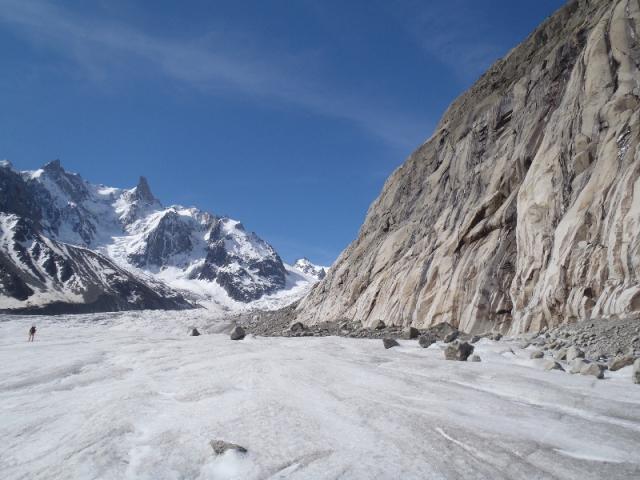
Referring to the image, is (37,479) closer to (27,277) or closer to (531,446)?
(531,446)

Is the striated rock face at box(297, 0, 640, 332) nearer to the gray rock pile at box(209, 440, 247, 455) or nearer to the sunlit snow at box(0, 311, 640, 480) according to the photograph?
the sunlit snow at box(0, 311, 640, 480)

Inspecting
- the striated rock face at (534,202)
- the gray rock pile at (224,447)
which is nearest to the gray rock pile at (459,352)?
the striated rock face at (534,202)

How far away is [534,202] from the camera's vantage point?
2094 cm

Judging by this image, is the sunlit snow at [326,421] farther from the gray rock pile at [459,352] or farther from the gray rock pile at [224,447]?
the gray rock pile at [459,352]

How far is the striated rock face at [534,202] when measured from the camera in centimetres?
1587

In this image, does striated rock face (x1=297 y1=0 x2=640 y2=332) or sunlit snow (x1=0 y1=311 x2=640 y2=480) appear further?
striated rock face (x1=297 y1=0 x2=640 y2=332)

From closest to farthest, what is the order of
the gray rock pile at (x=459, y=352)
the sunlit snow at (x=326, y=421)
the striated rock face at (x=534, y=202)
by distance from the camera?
1. the sunlit snow at (x=326, y=421)
2. the gray rock pile at (x=459, y=352)
3. the striated rock face at (x=534, y=202)

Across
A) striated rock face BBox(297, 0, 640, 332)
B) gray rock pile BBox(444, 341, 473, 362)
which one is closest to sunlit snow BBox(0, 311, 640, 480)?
gray rock pile BBox(444, 341, 473, 362)

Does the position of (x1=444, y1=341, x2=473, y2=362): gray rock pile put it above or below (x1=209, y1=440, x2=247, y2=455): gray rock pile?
above

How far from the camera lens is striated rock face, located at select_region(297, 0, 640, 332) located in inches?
625

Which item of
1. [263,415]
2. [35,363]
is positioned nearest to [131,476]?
[263,415]

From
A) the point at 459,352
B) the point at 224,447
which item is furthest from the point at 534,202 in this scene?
the point at 224,447

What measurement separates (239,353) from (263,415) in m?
8.75

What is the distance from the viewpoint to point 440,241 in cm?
2841
